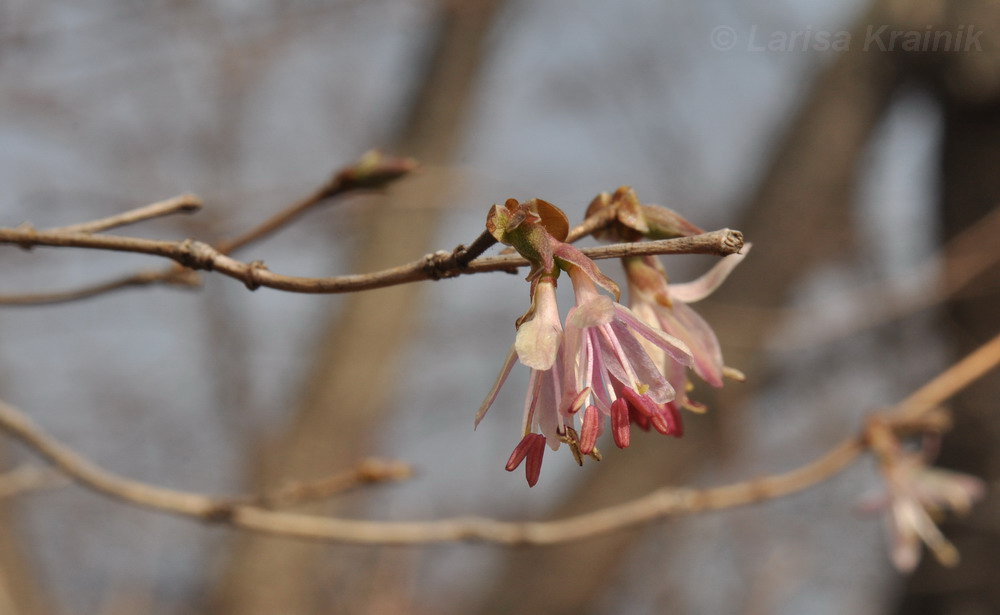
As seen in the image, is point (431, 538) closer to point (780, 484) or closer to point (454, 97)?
point (780, 484)

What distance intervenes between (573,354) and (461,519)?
0.68m

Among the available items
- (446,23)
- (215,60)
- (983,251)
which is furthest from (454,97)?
(983,251)

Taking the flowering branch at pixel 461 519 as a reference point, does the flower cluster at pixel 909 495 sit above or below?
below

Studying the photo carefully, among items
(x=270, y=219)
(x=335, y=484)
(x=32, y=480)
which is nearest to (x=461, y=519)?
(x=335, y=484)

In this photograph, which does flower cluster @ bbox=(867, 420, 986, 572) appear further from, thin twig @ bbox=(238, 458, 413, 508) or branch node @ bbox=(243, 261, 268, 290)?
branch node @ bbox=(243, 261, 268, 290)

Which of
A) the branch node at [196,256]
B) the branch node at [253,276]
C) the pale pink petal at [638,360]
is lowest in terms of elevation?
the pale pink petal at [638,360]

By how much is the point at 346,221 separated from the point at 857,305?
2.30 metres

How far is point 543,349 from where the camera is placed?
0.55m

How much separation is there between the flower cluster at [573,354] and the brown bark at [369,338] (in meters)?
2.76

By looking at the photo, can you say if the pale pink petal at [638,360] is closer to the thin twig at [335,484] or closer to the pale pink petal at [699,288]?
the pale pink petal at [699,288]

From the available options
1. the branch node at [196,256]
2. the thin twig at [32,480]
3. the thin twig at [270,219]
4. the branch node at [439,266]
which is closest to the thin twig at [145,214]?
the thin twig at [270,219]

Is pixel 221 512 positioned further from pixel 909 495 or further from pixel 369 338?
pixel 369 338

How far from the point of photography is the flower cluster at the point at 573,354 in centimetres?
56

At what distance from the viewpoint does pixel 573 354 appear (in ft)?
1.94
